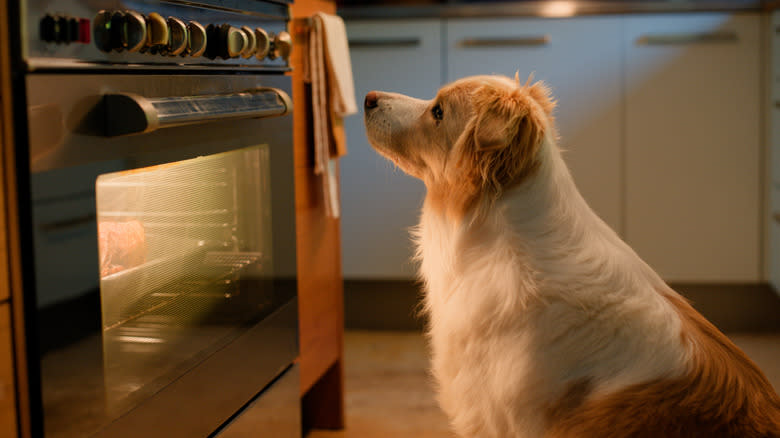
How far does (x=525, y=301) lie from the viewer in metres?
1.31

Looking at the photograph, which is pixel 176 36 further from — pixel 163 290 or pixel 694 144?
pixel 694 144

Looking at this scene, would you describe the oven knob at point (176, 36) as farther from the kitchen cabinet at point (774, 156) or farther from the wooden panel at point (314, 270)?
the kitchen cabinet at point (774, 156)

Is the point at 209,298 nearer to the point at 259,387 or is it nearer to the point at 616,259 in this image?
the point at 259,387

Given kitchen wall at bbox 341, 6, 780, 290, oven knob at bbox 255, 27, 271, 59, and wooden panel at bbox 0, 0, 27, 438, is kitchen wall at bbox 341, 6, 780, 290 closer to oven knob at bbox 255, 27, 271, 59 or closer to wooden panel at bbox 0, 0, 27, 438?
oven knob at bbox 255, 27, 271, 59

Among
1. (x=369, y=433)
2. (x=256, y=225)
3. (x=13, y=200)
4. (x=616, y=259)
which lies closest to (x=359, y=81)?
(x=369, y=433)

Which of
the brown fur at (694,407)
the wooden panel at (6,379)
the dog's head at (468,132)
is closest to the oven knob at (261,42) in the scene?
the dog's head at (468,132)

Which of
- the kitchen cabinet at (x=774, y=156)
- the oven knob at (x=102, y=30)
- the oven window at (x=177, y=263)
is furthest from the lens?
the kitchen cabinet at (x=774, y=156)

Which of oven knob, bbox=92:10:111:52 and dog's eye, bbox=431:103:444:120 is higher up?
oven knob, bbox=92:10:111:52

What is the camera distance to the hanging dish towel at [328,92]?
205 centimetres

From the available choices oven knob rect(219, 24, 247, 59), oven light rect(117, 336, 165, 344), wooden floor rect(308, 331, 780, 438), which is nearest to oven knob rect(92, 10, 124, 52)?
oven knob rect(219, 24, 247, 59)

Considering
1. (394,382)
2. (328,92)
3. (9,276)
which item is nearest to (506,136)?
(9,276)

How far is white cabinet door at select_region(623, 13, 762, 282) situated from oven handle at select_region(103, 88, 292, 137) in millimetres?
2053

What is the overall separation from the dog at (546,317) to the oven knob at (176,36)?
0.47 m

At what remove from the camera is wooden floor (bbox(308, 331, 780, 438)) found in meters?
2.47
